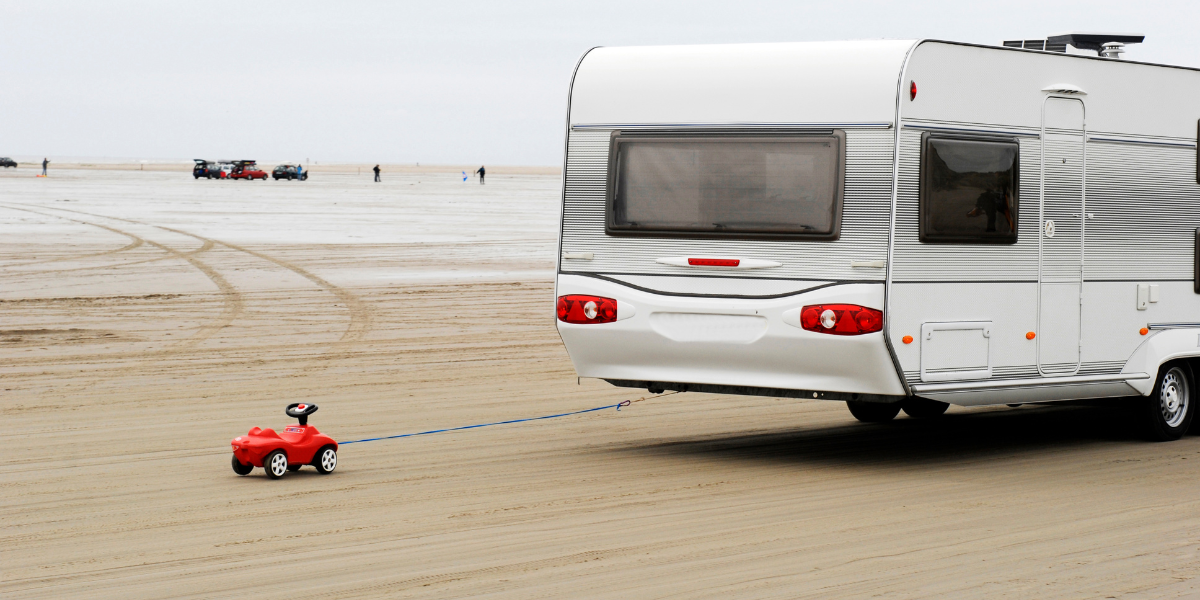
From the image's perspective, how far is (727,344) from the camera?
9148mm

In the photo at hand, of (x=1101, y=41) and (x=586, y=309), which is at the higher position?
(x=1101, y=41)

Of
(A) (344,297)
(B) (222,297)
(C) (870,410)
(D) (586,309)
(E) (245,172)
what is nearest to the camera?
(D) (586,309)

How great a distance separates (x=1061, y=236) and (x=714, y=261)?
2.50 meters

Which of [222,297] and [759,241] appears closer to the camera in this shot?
[759,241]

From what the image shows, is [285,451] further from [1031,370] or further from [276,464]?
[1031,370]

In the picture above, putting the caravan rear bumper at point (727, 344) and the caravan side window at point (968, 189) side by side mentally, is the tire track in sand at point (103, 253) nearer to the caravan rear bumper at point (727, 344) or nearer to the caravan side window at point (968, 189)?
the caravan rear bumper at point (727, 344)

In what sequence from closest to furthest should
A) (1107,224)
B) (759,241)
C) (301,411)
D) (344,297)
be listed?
(301,411) < (759,241) < (1107,224) < (344,297)

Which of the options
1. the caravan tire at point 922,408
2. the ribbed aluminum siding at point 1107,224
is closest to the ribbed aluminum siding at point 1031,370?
the ribbed aluminum siding at point 1107,224

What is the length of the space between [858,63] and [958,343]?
1926 millimetres

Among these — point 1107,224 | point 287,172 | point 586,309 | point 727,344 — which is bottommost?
point 727,344

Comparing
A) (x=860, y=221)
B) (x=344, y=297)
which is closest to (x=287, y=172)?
(x=344, y=297)

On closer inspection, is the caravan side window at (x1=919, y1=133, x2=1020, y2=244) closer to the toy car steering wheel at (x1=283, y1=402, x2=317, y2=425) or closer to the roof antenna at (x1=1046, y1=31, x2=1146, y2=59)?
the roof antenna at (x1=1046, y1=31, x2=1146, y2=59)

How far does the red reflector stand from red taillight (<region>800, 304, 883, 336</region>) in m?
0.55

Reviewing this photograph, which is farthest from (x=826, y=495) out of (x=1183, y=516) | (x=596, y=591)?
(x=596, y=591)
